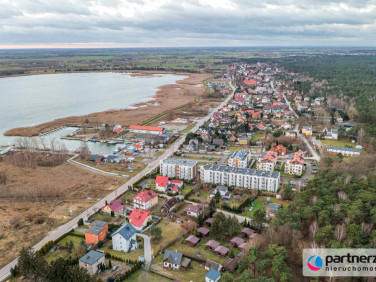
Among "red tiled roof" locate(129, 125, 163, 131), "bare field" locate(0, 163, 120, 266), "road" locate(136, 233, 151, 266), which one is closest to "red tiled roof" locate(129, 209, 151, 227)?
"road" locate(136, 233, 151, 266)

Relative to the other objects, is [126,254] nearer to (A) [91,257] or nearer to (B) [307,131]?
(A) [91,257]

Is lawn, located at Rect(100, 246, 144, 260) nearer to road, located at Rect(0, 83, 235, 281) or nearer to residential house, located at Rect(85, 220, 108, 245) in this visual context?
residential house, located at Rect(85, 220, 108, 245)

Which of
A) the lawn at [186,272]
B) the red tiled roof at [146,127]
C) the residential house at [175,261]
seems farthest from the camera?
the red tiled roof at [146,127]

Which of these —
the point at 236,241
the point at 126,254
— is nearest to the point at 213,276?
the point at 236,241

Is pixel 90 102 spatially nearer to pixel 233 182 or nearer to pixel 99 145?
pixel 99 145

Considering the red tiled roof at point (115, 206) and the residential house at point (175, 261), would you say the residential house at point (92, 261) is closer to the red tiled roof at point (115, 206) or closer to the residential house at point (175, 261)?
the residential house at point (175, 261)

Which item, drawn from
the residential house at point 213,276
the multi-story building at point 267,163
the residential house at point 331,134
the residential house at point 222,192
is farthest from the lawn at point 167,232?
the residential house at point 331,134
